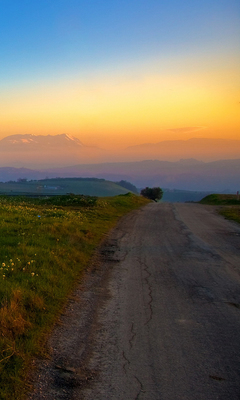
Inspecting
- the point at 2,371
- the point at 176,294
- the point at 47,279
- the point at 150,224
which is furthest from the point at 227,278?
the point at 150,224

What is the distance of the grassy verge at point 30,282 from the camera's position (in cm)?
442

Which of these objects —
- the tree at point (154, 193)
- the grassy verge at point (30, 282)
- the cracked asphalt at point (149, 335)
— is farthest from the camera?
the tree at point (154, 193)

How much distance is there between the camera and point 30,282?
23.2 ft

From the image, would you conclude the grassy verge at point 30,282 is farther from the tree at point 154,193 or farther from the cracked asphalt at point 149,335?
the tree at point 154,193

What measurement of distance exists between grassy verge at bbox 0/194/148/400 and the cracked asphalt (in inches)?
10.0

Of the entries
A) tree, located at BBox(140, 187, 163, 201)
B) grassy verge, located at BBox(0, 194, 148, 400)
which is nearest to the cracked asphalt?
grassy verge, located at BBox(0, 194, 148, 400)

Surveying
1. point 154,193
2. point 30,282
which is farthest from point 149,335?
point 154,193

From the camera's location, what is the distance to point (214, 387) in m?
4.08

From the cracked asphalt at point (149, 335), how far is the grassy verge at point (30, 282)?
0.84 feet

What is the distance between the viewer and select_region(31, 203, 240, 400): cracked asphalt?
4086mm

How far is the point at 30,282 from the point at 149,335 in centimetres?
277

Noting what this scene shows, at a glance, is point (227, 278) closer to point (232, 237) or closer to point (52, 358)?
point (52, 358)

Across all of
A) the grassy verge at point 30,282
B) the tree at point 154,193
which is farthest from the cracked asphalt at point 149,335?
the tree at point 154,193

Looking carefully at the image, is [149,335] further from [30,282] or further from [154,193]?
[154,193]
